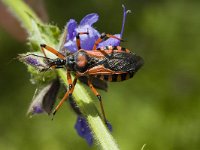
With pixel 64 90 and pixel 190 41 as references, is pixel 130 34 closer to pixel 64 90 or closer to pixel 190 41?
pixel 190 41

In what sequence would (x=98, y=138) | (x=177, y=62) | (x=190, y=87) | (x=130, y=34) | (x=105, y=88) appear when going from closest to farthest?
1. (x=98, y=138)
2. (x=105, y=88)
3. (x=190, y=87)
4. (x=177, y=62)
5. (x=130, y=34)

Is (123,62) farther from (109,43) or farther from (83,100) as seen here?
(83,100)

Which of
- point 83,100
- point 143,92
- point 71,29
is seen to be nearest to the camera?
point 83,100

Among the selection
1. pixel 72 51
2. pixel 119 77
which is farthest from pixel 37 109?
pixel 119 77

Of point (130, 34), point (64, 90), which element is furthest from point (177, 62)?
point (64, 90)

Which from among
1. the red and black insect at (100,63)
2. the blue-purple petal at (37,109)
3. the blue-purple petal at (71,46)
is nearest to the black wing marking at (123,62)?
the red and black insect at (100,63)

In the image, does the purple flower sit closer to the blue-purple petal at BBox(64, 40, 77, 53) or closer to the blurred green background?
the blue-purple petal at BBox(64, 40, 77, 53)

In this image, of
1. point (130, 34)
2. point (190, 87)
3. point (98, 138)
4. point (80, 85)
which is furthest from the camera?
point (130, 34)
